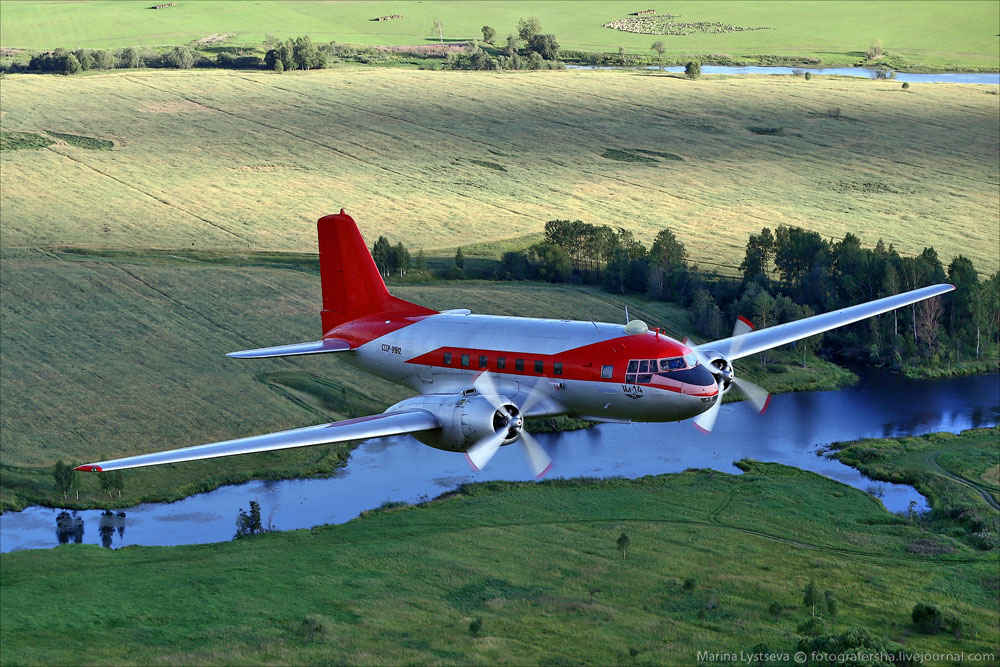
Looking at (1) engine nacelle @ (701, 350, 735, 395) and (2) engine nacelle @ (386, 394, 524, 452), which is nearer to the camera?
(2) engine nacelle @ (386, 394, 524, 452)

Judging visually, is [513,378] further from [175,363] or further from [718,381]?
[175,363]

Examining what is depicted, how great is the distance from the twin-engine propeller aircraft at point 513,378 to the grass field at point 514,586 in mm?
22830

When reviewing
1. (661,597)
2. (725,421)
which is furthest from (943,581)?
(725,421)

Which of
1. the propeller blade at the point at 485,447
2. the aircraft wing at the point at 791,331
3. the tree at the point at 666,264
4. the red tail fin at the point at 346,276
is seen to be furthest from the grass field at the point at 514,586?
the tree at the point at 666,264

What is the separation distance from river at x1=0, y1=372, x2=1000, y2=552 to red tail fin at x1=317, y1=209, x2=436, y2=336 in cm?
2849

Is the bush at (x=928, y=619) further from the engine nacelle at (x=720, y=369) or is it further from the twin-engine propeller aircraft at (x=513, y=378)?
the engine nacelle at (x=720, y=369)

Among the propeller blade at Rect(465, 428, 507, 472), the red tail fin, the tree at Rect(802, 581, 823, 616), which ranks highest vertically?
the red tail fin

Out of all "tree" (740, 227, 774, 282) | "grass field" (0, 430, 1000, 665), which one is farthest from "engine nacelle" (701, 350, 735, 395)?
"tree" (740, 227, 774, 282)

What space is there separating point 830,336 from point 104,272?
89.1 metres

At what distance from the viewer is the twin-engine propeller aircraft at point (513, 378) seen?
162 ft

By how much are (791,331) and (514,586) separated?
29119 millimetres

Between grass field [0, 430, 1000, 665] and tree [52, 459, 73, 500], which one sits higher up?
tree [52, 459, 73, 500]

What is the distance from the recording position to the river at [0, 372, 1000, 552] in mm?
83875

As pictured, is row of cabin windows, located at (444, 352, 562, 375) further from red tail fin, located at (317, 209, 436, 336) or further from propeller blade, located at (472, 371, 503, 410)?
red tail fin, located at (317, 209, 436, 336)
